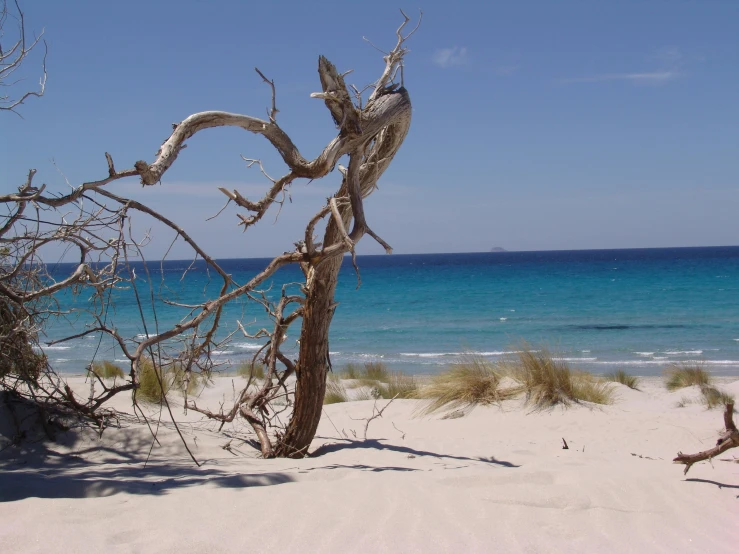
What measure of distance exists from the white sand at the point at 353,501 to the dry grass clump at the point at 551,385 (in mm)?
1873

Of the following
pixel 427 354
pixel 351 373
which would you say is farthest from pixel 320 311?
pixel 427 354

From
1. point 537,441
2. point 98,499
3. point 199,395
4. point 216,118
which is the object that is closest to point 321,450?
point 537,441

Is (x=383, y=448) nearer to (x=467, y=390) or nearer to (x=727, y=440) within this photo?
(x=467, y=390)

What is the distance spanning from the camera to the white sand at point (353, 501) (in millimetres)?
2520

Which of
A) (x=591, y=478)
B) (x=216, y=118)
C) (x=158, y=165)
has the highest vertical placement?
(x=216, y=118)

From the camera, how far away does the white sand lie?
2.52m

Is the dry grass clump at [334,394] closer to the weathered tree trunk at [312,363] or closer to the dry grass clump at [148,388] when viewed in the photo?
the dry grass clump at [148,388]

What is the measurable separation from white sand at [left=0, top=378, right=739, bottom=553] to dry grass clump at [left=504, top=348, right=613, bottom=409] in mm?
1873

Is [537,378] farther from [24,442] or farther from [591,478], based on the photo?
[24,442]

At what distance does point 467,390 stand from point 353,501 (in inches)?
177

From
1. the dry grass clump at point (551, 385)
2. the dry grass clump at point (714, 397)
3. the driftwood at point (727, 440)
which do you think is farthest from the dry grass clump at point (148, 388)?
the dry grass clump at point (714, 397)

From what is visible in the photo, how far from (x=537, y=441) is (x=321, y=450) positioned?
2.04 m

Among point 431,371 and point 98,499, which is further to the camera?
point 431,371

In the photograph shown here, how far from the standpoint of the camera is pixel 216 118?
12.2 feet
